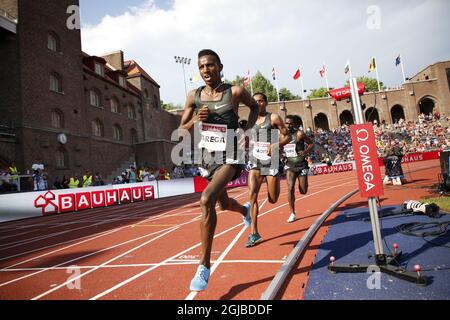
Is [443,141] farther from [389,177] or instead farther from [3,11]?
[3,11]

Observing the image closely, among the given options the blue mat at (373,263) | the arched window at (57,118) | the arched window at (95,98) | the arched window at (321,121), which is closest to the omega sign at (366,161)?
the blue mat at (373,263)

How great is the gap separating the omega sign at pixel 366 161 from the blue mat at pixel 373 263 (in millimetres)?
890

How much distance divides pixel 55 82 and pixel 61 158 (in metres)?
6.50

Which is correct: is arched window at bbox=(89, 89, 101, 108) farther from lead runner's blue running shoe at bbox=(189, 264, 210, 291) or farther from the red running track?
lead runner's blue running shoe at bbox=(189, 264, 210, 291)

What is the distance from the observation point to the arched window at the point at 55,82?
24969 mm

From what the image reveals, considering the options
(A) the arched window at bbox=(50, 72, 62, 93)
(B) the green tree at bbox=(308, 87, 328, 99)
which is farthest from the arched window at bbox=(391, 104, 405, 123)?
(A) the arched window at bbox=(50, 72, 62, 93)

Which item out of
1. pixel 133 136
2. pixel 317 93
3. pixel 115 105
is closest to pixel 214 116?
pixel 115 105

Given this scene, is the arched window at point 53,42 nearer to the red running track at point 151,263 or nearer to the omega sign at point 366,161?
the red running track at point 151,263

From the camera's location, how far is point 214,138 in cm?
364

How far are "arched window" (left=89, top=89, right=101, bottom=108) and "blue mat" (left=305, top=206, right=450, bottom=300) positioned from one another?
3021 cm

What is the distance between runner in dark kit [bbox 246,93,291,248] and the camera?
520 cm
